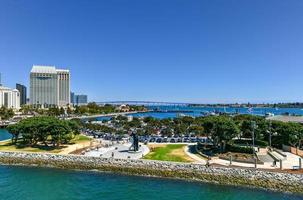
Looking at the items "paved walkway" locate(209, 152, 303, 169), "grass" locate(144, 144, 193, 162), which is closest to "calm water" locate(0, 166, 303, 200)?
"paved walkway" locate(209, 152, 303, 169)

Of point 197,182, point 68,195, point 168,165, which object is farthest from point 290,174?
point 68,195

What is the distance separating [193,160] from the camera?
1677 inches

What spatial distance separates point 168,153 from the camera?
1868 inches

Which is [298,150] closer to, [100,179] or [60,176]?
[100,179]

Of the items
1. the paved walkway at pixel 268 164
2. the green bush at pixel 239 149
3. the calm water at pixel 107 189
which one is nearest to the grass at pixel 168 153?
the paved walkway at pixel 268 164

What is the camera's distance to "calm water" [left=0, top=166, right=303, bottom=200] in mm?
32031

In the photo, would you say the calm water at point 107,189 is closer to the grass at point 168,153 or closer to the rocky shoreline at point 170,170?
the rocky shoreline at point 170,170

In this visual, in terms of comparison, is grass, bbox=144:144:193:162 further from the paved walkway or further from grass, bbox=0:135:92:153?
grass, bbox=0:135:92:153

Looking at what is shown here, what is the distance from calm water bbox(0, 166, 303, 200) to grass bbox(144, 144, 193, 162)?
599cm

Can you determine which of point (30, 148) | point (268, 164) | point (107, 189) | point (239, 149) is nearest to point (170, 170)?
point (107, 189)

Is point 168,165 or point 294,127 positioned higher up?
point 294,127

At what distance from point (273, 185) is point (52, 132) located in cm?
3482

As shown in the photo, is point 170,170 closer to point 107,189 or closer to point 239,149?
point 107,189

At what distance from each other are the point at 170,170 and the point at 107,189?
936 cm
